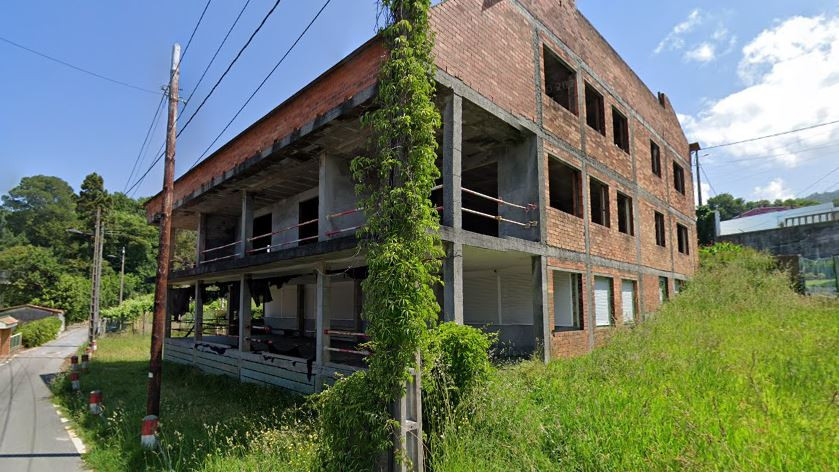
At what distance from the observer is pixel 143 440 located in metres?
6.98

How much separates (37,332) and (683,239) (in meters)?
39.8

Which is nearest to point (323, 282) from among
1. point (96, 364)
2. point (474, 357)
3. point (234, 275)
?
point (474, 357)

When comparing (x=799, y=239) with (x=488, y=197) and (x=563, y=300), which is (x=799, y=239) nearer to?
(x=563, y=300)

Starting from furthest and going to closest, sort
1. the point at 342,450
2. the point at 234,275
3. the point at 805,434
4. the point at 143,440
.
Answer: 1. the point at 234,275
2. the point at 143,440
3. the point at 342,450
4. the point at 805,434

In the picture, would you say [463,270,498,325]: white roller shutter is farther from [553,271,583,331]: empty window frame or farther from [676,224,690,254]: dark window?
[676,224,690,254]: dark window

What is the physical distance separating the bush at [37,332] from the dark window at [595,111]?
36.3 meters

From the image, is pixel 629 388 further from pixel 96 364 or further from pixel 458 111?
pixel 96 364

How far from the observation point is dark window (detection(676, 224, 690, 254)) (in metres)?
19.8

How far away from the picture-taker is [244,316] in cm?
1202

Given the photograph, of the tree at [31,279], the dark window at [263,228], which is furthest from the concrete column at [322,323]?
the tree at [31,279]

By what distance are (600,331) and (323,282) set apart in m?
7.36

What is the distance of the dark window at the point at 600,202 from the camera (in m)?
12.9

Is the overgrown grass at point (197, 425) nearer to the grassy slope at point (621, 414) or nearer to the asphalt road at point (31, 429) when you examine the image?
the grassy slope at point (621, 414)

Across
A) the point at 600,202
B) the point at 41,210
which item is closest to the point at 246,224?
the point at 600,202
